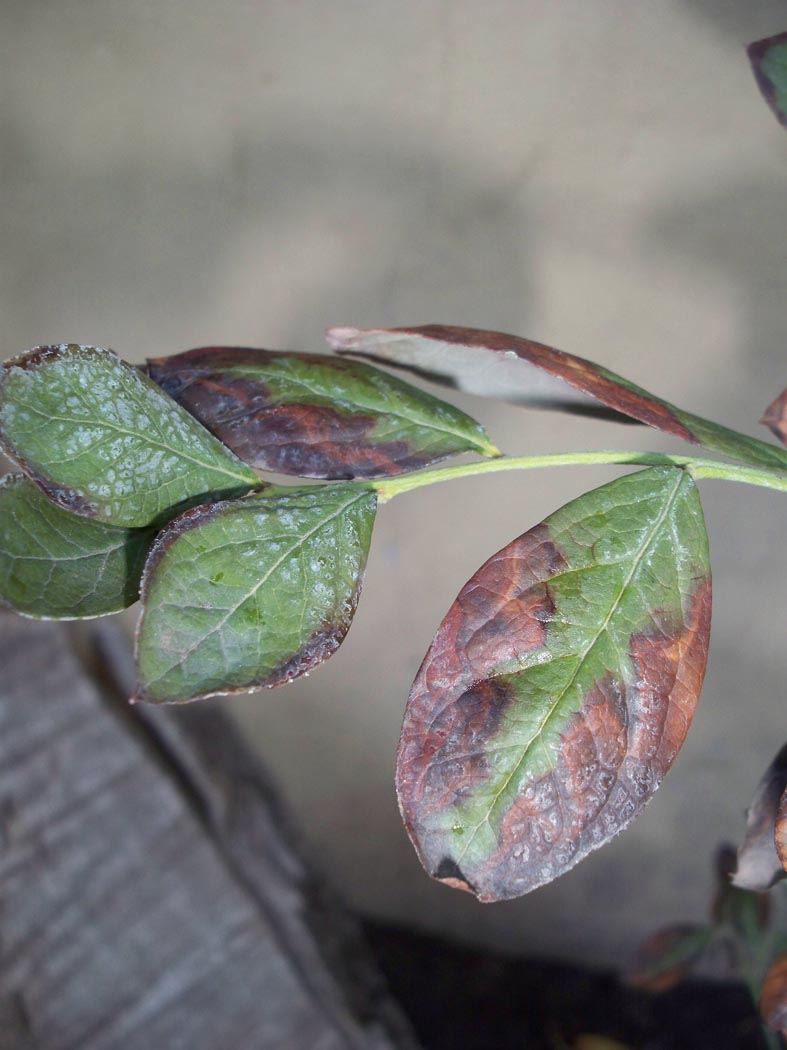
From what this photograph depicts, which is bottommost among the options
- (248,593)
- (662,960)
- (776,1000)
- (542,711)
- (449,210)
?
(662,960)

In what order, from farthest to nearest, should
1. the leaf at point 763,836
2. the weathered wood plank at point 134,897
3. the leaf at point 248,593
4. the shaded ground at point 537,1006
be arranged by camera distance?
the shaded ground at point 537,1006 → the weathered wood plank at point 134,897 → the leaf at point 763,836 → the leaf at point 248,593

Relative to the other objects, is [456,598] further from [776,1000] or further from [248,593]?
[776,1000]

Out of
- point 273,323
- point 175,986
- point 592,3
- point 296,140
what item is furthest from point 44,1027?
point 592,3

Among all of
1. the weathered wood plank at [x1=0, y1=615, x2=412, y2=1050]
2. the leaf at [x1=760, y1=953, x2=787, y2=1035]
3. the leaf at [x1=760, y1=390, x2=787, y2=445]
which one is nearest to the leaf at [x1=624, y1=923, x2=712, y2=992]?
the weathered wood plank at [x1=0, y1=615, x2=412, y2=1050]

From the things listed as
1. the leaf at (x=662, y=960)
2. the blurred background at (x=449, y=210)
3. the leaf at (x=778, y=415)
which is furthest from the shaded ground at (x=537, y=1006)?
the leaf at (x=778, y=415)

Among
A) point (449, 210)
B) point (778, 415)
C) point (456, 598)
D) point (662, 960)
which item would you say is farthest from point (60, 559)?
point (662, 960)

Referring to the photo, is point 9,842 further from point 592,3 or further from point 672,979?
point 592,3

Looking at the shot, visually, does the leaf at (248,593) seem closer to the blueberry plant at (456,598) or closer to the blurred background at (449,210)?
the blueberry plant at (456,598)
